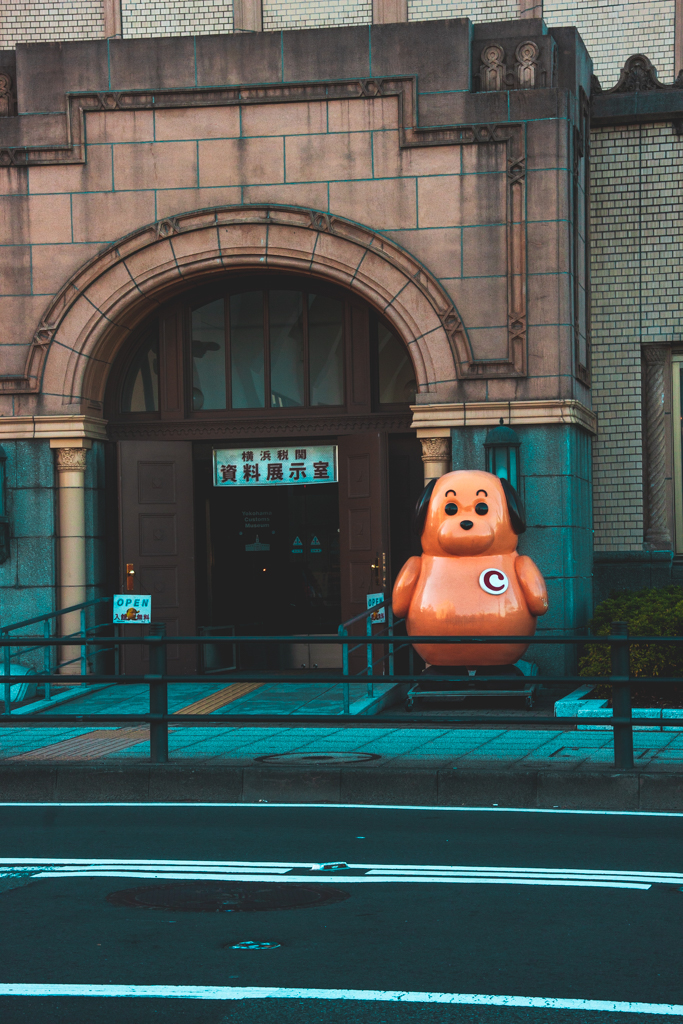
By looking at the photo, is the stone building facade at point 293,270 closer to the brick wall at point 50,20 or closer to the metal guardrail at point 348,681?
the brick wall at point 50,20

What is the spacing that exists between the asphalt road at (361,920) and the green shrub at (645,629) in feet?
14.8

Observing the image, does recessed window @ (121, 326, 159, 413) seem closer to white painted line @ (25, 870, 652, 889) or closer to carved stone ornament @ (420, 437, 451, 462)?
carved stone ornament @ (420, 437, 451, 462)

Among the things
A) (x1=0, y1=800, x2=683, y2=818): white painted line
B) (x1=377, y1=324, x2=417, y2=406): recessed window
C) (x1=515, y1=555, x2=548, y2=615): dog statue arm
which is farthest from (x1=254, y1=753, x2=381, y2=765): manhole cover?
(x1=377, y1=324, x2=417, y2=406): recessed window

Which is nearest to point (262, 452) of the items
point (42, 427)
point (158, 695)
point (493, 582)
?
point (42, 427)

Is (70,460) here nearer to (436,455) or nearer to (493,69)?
(436,455)

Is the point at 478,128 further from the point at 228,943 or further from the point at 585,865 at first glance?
the point at 228,943

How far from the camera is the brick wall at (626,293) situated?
17578mm

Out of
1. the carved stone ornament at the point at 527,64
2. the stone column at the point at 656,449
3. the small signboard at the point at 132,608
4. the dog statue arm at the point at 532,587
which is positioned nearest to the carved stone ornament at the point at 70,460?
the small signboard at the point at 132,608

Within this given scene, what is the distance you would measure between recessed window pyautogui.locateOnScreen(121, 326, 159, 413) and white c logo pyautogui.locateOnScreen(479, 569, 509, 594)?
5.89 m

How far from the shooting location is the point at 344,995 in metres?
4.85

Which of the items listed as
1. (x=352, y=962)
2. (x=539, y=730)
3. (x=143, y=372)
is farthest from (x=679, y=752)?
(x=143, y=372)

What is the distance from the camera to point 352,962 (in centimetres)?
526

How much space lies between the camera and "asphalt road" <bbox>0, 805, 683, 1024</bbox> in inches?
189

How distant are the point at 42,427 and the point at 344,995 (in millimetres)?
12068
